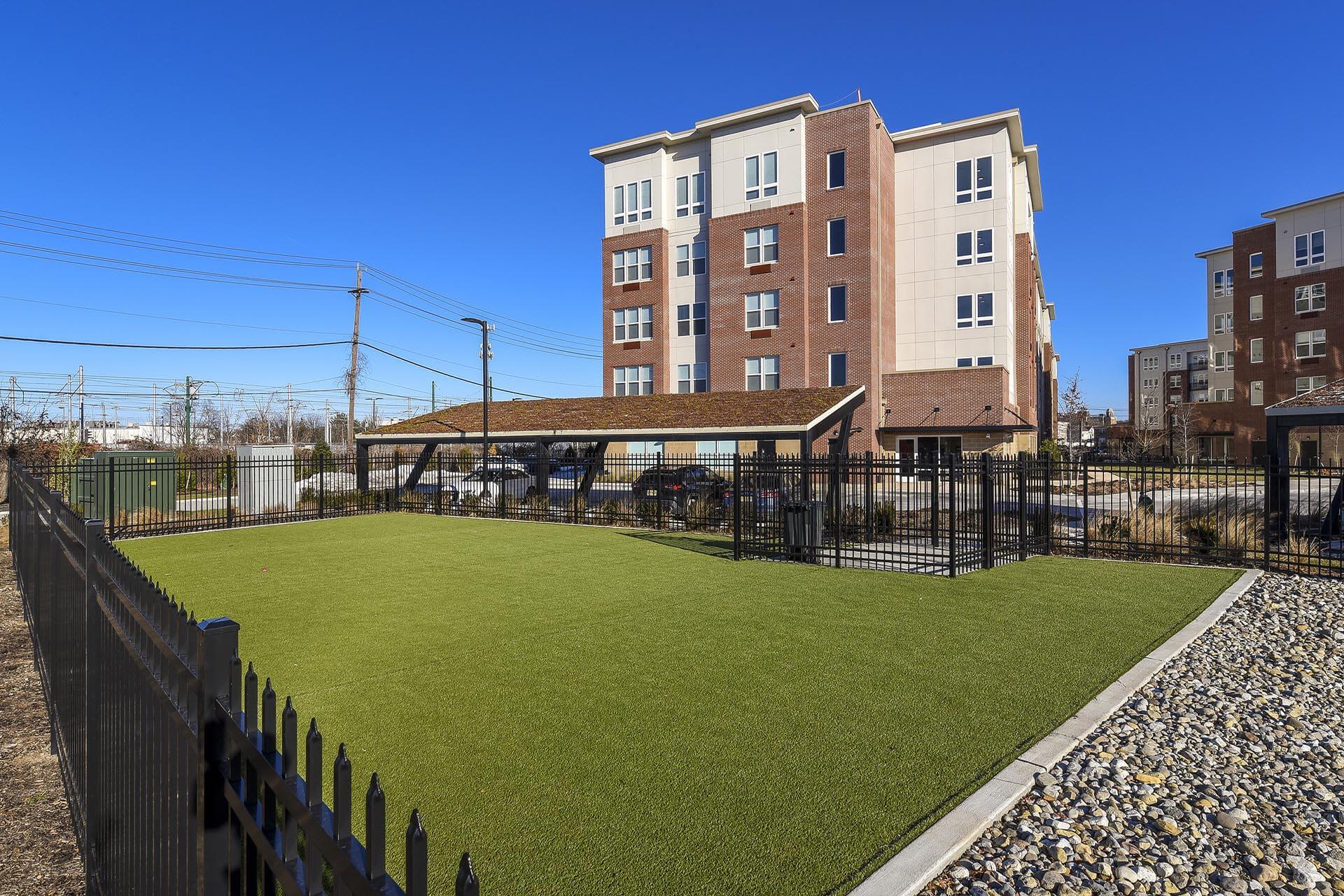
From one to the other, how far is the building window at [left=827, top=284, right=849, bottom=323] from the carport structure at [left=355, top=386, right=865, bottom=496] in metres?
13.4

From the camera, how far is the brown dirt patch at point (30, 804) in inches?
143

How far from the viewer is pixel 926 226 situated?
40.2 meters

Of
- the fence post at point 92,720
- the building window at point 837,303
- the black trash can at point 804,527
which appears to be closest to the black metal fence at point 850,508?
the black trash can at point 804,527

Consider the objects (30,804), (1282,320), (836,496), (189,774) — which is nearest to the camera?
(189,774)

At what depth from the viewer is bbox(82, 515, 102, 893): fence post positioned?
3.37m

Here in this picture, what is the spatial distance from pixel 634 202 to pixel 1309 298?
4716cm

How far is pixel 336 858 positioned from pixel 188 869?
3.44ft

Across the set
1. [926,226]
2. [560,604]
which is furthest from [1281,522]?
[926,226]

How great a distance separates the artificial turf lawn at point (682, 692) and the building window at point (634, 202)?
3565 cm

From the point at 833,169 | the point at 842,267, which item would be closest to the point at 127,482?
the point at 842,267

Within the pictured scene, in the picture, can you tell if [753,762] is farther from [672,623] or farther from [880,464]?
[880,464]

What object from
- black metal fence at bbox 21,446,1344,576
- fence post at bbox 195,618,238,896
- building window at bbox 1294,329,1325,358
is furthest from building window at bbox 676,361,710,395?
building window at bbox 1294,329,1325,358

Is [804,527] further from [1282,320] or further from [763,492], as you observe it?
[1282,320]

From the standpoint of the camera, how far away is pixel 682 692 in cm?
615
